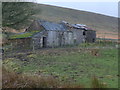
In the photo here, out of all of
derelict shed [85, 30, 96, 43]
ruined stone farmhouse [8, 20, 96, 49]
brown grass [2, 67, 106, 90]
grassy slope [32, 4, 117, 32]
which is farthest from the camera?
grassy slope [32, 4, 117, 32]

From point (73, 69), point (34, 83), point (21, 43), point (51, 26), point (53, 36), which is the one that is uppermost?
point (51, 26)

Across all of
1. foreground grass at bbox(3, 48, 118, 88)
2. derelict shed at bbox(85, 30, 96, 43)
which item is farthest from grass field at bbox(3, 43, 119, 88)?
derelict shed at bbox(85, 30, 96, 43)

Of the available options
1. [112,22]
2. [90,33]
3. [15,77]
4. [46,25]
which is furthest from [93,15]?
[15,77]

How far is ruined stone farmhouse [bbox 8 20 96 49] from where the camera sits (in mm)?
25641

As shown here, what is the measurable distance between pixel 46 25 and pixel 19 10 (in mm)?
11195

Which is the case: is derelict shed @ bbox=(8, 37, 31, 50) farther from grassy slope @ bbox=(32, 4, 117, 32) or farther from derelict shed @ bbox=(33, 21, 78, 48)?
grassy slope @ bbox=(32, 4, 117, 32)

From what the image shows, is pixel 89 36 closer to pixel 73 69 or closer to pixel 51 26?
pixel 51 26

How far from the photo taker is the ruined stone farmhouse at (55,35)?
25.6 metres

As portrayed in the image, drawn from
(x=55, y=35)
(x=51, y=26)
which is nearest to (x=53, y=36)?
(x=55, y=35)

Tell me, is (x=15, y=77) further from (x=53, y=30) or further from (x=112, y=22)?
(x=112, y=22)

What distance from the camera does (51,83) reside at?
19.9ft

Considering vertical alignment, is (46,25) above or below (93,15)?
below

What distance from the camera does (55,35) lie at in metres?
28.4

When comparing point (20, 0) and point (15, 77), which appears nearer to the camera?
point (15, 77)
